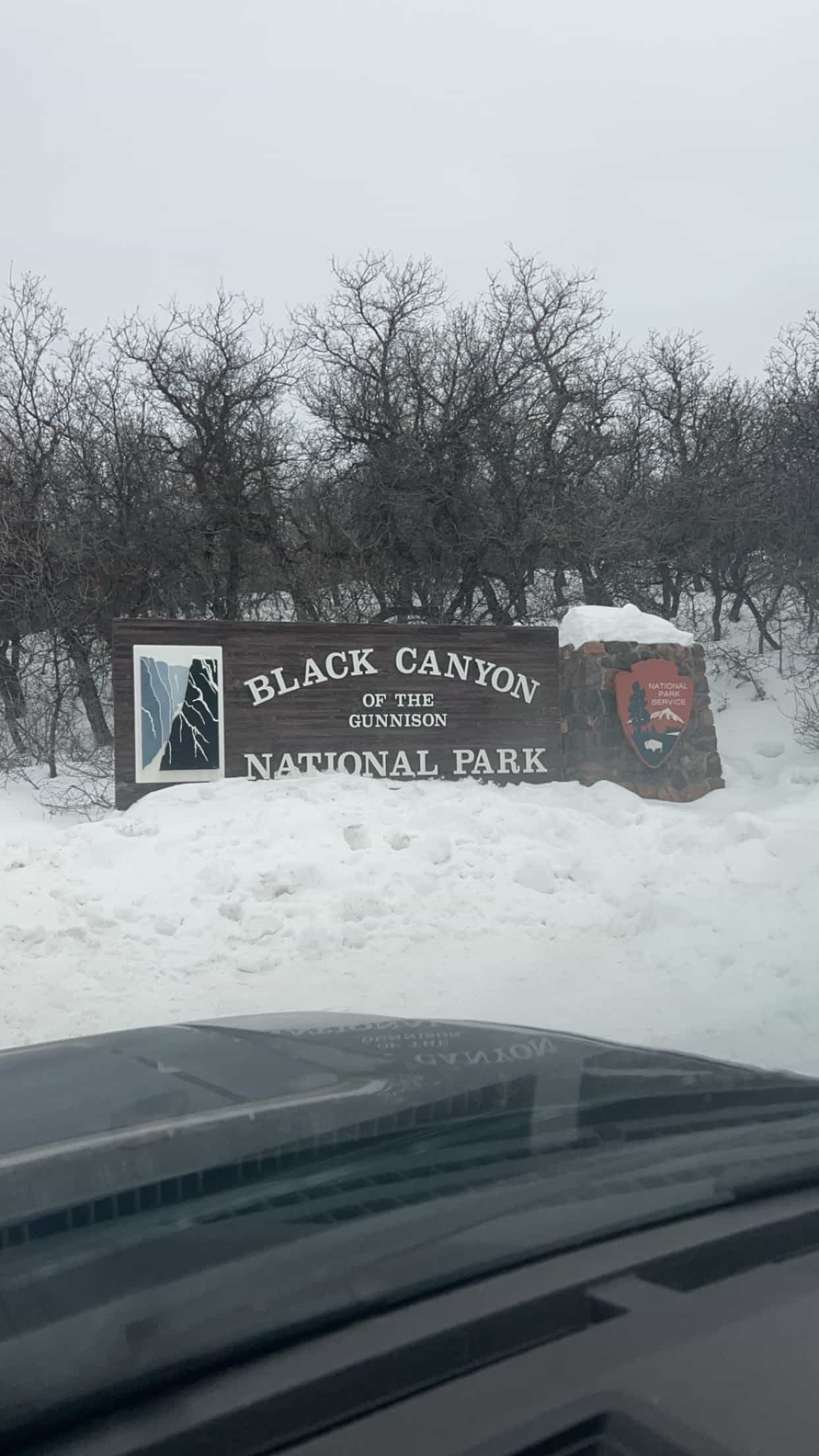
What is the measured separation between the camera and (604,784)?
13523mm

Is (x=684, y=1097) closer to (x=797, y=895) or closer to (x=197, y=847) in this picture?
(x=797, y=895)

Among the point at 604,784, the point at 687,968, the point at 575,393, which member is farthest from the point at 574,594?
the point at 687,968

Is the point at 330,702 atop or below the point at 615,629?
below

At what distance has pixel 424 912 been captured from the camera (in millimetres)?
9703

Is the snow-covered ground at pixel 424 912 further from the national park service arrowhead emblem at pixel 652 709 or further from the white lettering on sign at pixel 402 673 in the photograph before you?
the white lettering on sign at pixel 402 673

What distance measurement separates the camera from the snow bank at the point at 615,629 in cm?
1418

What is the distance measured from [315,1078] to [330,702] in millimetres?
10083

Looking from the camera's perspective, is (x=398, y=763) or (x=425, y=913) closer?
(x=425, y=913)

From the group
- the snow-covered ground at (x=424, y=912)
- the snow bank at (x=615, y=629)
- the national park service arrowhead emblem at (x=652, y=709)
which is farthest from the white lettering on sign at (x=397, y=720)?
the national park service arrowhead emblem at (x=652, y=709)

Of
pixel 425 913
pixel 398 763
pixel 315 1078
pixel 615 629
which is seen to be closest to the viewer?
pixel 315 1078

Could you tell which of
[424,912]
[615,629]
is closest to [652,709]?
[615,629]

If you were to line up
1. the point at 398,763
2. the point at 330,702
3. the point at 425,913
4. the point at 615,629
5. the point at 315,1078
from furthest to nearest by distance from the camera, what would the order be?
the point at 615,629
the point at 398,763
the point at 330,702
the point at 425,913
the point at 315,1078

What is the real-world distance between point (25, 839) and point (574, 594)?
14.7m

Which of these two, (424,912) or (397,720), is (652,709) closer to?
(397,720)
